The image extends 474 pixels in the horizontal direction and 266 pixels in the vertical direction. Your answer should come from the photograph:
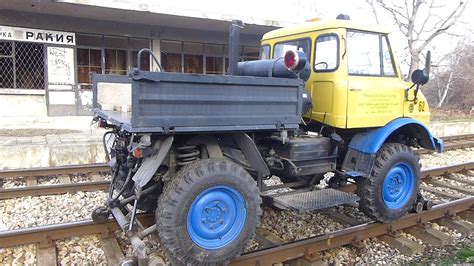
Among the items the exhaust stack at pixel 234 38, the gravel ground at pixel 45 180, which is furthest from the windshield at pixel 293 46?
the gravel ground at pixel 45 180

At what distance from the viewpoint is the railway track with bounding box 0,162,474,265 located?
4.17 m

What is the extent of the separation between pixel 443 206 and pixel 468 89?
22.6 m

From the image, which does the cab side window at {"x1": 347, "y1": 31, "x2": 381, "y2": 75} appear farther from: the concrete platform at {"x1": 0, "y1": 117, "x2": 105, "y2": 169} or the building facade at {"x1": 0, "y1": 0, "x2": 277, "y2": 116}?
the building facade at {"x1": 0, "y1": 0, "x2": 277, "y2": 116}

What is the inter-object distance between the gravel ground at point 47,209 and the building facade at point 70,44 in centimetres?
836

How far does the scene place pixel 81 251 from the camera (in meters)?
4.39

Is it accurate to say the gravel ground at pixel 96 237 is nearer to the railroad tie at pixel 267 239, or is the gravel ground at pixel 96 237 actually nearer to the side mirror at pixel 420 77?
the railroad tie at pixel 267 239

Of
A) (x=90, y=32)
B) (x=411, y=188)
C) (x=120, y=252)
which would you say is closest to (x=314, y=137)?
(x=411, y=188)

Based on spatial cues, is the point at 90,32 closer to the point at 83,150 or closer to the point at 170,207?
the point at 83,150

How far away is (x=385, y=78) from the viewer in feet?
17.0

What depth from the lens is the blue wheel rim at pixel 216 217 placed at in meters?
3.74

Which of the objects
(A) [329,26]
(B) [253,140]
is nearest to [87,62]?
(A) [329,26]

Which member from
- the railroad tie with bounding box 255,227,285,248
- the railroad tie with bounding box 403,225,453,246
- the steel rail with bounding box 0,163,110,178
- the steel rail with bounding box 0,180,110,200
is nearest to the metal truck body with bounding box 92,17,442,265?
the railroad tie with bounding box 403,225,453,246

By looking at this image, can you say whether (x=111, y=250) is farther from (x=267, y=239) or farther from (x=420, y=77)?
(x=420, y=77)

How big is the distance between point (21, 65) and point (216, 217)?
13837 mm
